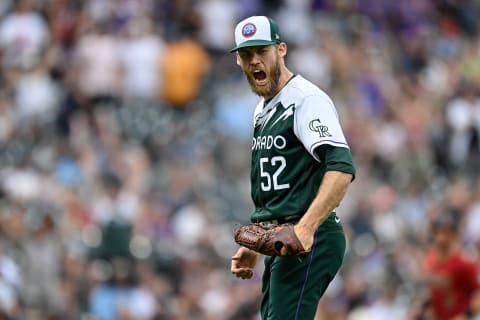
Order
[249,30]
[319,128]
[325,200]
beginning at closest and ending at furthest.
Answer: [325,200]
[319,128]
[249,30]

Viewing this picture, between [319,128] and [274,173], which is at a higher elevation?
A: [319,128]

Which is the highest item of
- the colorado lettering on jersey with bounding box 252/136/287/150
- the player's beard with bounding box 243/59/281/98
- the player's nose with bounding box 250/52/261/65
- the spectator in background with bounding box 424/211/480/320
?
the player's nose with bounding box 250/52/261/65

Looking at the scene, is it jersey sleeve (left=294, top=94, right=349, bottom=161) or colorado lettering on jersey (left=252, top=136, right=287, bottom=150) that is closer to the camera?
jersey sleeve (left=294, top=94, right=349, bottom=161)

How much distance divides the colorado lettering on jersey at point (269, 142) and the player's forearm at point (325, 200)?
0.43m

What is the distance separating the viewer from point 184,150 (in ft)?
56.8

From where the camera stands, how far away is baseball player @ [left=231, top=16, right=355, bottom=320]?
24.0 ft

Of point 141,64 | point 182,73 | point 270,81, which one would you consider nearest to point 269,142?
point 270,81

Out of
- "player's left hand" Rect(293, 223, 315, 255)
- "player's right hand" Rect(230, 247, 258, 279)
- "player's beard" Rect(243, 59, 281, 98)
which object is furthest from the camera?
"player's right hand" Rect(230, 247, 258, 279)

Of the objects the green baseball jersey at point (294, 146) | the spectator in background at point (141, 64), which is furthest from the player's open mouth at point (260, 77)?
the spectator in background at point (141, 64)

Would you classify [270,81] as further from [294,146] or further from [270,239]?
[270,239]

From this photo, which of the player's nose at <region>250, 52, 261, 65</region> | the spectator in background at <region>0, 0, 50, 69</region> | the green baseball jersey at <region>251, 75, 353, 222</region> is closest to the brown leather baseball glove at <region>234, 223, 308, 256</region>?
the green baseball jersey at <region>251, 75, 353, 222</region>

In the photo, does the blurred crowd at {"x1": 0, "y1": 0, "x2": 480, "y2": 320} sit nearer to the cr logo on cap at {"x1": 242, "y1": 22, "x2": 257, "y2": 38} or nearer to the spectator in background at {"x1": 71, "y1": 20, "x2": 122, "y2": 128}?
the spectator in background at {"x1": 71, "y1": 20, "x2": 122, "y2": 128}

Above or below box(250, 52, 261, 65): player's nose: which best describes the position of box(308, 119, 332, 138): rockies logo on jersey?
below

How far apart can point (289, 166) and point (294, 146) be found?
116mm
